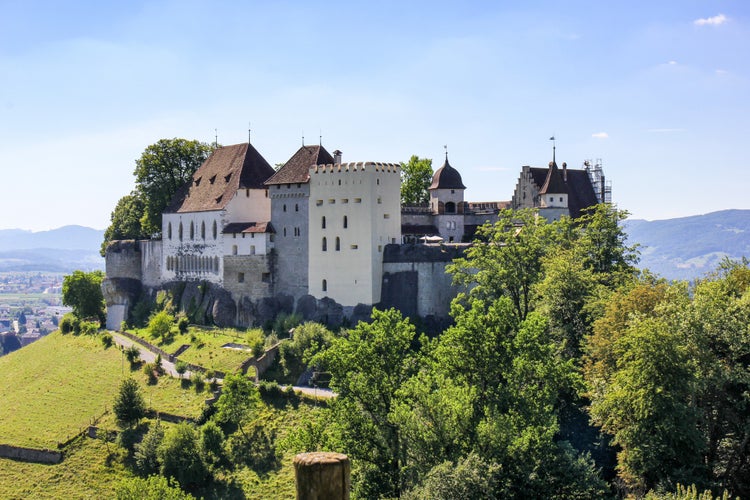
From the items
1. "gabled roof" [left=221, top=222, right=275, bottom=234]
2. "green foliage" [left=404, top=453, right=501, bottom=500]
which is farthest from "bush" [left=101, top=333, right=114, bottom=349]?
"green foliage" [left=404, top=453, right=501, bottom=500]

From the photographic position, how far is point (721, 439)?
3456cm

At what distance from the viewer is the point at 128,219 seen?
90500 mm

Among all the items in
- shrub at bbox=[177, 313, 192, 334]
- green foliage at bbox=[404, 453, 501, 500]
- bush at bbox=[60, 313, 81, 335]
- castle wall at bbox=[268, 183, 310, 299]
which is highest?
castle wall at bbox=[268, 183, 310, 299]

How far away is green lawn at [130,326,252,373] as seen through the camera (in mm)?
60656

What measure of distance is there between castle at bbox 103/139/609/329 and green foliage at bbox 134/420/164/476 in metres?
18.1

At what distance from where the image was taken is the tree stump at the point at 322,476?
8.02m

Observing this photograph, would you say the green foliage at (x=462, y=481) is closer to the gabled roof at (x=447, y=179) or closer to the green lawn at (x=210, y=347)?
the green lawn at (x=210, y=347)

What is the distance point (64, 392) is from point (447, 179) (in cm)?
3649

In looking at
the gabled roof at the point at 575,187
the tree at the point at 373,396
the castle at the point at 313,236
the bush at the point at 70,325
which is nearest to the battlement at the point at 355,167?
the castle at the point at 313,236

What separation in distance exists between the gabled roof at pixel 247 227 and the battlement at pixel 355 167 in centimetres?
674

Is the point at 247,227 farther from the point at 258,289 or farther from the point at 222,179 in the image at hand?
the point at 222,179

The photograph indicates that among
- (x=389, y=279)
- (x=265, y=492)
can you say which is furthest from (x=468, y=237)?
(x=265, y=492)

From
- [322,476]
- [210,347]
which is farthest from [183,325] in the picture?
[322,476]

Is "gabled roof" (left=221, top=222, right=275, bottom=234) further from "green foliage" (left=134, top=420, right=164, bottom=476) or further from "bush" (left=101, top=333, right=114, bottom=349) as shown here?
"green foliage" (left=134, top=420, right=164, bottom=476)
